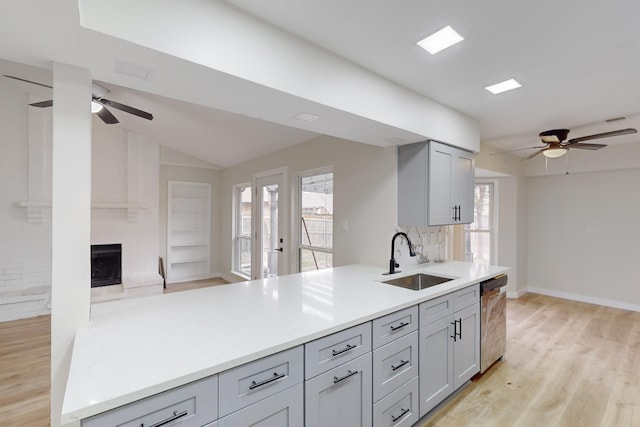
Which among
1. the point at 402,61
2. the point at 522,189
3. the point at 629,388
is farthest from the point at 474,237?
the point at 402,61

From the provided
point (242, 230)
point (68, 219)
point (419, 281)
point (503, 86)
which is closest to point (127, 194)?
point (242, 230)

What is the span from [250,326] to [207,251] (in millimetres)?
5624

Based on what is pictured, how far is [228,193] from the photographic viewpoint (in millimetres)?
6332

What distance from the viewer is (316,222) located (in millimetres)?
4051

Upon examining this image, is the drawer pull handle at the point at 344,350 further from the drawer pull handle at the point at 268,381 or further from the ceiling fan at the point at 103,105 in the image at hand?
the ceiling fan at the point at 103,105

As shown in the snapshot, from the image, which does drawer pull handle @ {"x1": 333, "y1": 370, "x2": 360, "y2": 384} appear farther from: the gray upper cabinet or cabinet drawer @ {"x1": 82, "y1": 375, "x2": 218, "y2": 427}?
the gray upper cabinet

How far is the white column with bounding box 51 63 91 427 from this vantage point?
1304mm

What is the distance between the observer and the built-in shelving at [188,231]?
20.3 ft

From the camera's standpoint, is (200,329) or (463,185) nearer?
(200,329)

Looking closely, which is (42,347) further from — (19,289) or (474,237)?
→ (474,237)

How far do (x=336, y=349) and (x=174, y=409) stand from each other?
2.41 ft

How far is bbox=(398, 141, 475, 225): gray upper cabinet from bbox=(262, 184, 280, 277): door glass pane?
2.43 meters

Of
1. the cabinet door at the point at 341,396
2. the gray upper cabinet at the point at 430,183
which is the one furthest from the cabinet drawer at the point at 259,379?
A: the gray upper cabinet at the point at 430,183

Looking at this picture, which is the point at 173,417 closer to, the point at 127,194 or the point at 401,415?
the point at 401,415
